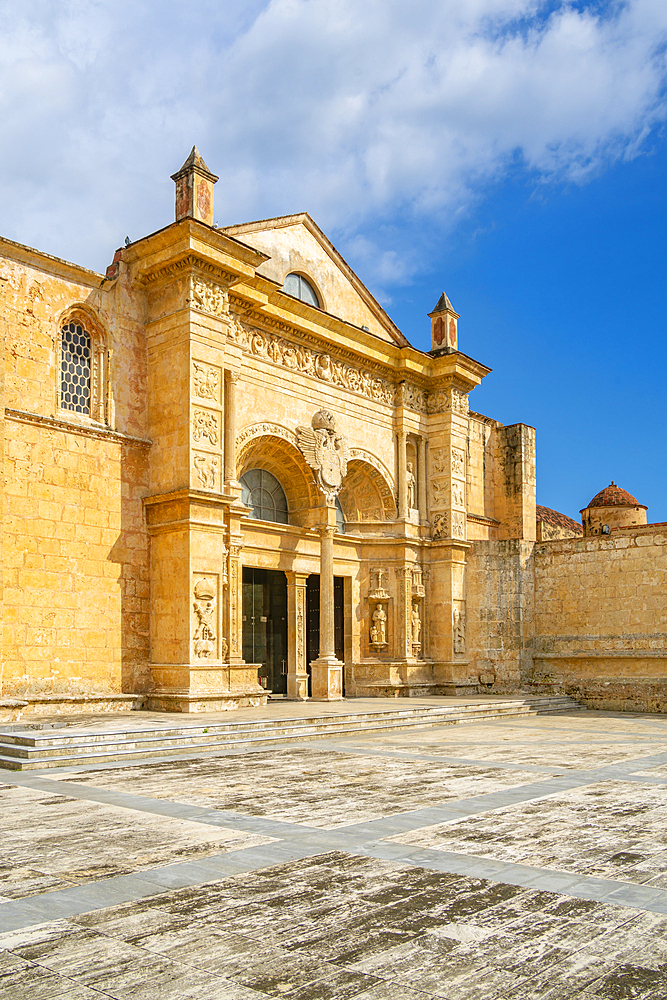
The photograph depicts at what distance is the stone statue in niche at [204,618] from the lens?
15930 millimetres

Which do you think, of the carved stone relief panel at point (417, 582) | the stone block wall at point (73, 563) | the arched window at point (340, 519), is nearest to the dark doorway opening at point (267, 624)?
the arched window at point (340, 519)

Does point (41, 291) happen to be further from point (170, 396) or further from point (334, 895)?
point (334, 895)

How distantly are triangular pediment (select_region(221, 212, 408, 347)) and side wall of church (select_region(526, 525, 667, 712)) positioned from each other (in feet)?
24.6

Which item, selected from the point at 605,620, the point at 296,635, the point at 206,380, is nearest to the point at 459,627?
the point at 605,620

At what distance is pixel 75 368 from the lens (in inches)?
635

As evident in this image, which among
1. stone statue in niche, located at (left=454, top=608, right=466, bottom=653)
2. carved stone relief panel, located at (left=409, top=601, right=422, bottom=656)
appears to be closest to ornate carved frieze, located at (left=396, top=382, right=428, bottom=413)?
carved stone relief panel, located at (left=409, top=601, right=422, bottom=656)

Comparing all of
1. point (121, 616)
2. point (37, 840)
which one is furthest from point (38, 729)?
point (37, 840)

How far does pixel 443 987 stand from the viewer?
3520mm

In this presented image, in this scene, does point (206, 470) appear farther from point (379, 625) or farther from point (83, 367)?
point (379, 625)

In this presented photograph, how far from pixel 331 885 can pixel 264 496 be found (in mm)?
15845

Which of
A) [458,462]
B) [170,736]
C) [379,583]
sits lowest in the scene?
[170,736]

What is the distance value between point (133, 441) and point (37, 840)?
37.0ft

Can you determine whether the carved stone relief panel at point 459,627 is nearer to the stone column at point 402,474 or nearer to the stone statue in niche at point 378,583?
the stone statue in niche at point 378,583

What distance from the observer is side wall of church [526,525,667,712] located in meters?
21.6
